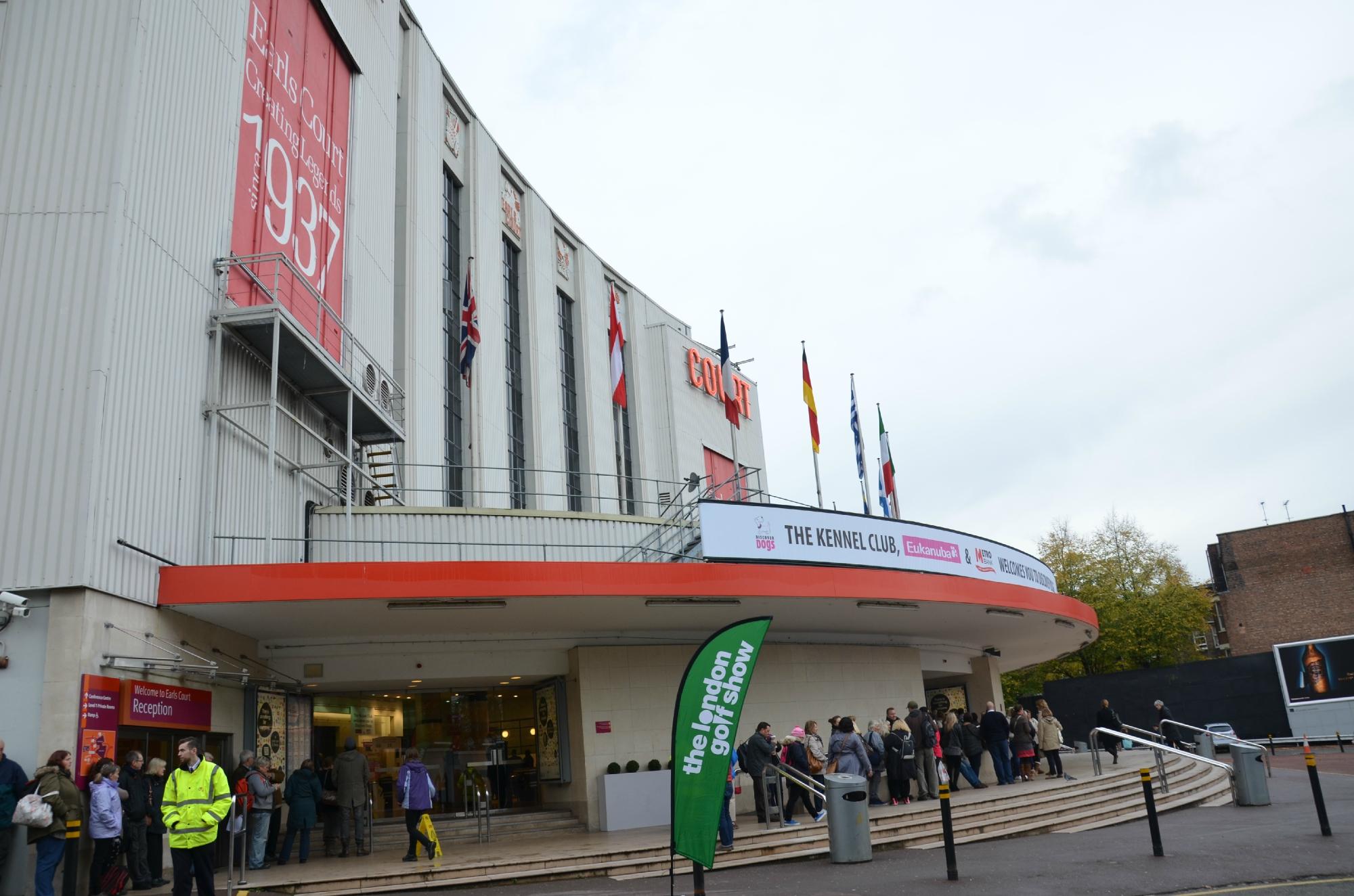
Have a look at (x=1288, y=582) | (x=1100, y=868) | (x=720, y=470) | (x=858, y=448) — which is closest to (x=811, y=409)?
(x=858, y=448)

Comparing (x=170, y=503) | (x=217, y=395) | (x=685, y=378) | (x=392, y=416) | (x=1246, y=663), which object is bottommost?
(x=1246, y=663)

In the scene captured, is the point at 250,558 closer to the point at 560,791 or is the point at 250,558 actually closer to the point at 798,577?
the point at 560,791

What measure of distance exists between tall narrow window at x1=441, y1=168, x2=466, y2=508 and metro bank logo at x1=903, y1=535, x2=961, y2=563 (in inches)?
432

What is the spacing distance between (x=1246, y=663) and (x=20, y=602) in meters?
34.6

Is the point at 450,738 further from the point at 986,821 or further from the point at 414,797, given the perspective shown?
the point at 986,821

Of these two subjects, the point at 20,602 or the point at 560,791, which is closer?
the point at 20,602

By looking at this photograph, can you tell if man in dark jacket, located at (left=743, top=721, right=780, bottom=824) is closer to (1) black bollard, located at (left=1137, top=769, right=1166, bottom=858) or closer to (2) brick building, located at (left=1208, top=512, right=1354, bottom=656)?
(1) black bollard, located at (left=1137, top=769, right=1166, bottom=858)

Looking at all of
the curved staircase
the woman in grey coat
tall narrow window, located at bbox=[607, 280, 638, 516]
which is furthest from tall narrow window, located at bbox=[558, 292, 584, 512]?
the woman in grey coat

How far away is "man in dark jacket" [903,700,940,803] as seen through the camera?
56.9 feet

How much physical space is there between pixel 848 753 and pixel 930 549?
5480mm

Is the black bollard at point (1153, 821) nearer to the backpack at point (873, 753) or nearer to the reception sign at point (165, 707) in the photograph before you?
the backpack at point (873, 753)

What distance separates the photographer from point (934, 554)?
20047 millimetres

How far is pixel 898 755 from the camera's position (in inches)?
667

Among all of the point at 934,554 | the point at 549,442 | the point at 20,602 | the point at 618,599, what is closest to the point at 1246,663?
the point at 934,554
